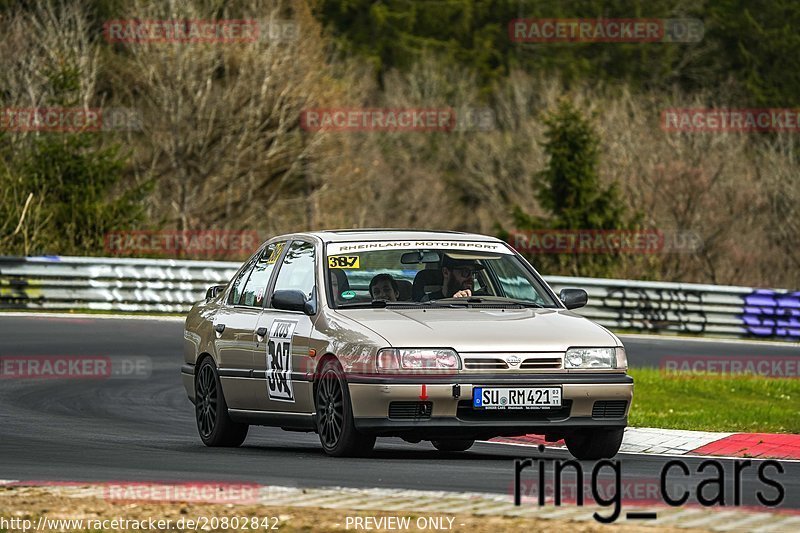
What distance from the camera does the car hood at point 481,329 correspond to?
9.96 meters

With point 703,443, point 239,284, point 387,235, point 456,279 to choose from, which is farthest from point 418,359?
point 703,443

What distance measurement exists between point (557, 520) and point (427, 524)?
0.61 metres

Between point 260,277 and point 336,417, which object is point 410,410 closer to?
point 336,417

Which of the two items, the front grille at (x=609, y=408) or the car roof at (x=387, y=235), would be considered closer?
the front grille at (x=609, y=408)

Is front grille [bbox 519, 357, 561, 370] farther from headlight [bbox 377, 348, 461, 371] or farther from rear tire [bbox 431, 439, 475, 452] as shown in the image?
rear tire [bbox 431, 439, 475, 452]

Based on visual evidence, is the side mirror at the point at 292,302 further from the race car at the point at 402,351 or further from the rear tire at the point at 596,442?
the rear tire at the point at 596,442

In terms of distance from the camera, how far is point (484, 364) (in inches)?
391

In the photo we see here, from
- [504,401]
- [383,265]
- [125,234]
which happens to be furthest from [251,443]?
[125,234]

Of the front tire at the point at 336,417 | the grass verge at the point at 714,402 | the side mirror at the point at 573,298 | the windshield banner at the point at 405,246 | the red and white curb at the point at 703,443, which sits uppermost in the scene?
the windshield banner at the point at 405,246

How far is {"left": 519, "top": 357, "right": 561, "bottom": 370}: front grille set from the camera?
999 centimetres

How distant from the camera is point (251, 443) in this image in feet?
41.1

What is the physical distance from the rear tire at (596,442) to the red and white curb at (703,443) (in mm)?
1206

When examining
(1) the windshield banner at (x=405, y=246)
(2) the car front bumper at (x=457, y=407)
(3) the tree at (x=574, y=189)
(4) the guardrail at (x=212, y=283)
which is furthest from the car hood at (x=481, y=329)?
(3) the tree at (x=574, y=189)

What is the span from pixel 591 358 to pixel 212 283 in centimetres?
1809
